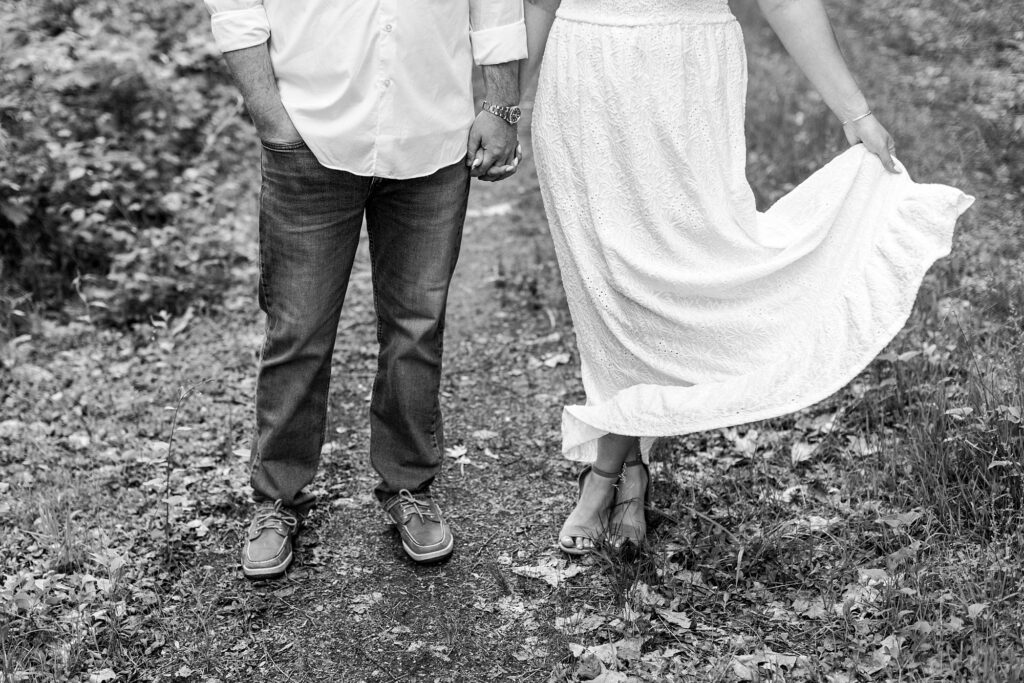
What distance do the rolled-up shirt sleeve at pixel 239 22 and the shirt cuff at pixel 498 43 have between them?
58 cm

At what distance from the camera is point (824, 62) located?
2639 millimetres

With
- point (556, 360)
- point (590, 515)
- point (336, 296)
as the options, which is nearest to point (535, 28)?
point (336, 296)

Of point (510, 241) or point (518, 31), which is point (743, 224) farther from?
point (510, 241)

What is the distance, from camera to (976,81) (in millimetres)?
7848

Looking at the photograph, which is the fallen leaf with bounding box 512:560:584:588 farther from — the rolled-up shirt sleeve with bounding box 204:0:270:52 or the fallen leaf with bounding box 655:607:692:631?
the rolled-up shirt sleeve with bounding box 204:0:270:52

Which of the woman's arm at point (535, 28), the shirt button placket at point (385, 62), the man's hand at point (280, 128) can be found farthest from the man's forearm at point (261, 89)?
the woman's arm at point (535, 28)

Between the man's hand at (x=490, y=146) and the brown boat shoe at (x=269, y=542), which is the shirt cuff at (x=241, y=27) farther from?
the brown boat shoe at (x=269, y=542)

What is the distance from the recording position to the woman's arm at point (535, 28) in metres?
2.83

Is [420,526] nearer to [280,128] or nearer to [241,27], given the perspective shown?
[280,128]

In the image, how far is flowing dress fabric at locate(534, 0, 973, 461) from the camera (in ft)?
8.57

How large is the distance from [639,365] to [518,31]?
1027 millimetres

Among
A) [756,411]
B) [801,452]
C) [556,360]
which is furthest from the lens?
[556,360]

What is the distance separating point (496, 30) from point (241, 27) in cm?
69

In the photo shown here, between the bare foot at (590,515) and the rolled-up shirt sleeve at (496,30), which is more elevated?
the rolled-up shirt sleeve at (496,30)
